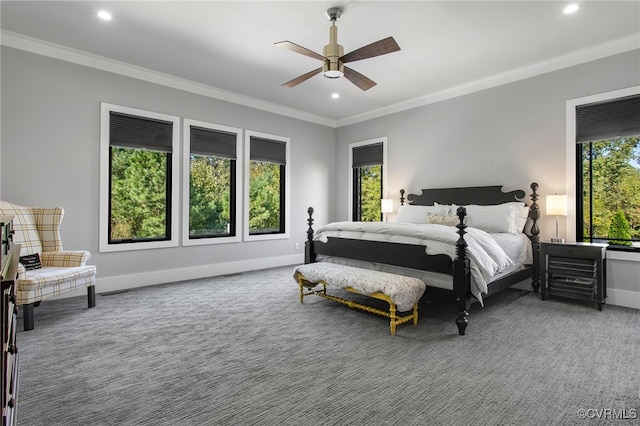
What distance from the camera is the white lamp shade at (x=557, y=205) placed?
390cm

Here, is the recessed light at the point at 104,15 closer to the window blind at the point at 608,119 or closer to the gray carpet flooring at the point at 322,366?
the gray carpet flooring at the point at 322,366

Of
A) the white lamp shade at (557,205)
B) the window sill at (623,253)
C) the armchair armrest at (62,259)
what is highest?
the white lamp shade at (557,205)

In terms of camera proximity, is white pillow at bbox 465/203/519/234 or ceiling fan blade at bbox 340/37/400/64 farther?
white pillow at bbox 465/203/519/234

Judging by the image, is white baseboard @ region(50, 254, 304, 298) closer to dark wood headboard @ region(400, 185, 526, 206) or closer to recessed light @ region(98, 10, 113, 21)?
dark wood headboard @ region(400, 185, 526, 206)

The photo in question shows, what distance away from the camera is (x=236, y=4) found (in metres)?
3.09

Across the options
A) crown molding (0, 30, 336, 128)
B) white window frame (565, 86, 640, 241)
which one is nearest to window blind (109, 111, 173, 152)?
crown molding (0, 30, 336, 128)

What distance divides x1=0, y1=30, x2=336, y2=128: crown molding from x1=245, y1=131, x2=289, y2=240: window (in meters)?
0.55

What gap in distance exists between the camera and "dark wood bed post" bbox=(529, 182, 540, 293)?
13.8 feet

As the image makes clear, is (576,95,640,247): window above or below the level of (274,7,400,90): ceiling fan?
below

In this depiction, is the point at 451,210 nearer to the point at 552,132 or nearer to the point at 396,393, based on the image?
the point at 552,132

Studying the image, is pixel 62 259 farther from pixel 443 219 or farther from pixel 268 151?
pixel 443 219

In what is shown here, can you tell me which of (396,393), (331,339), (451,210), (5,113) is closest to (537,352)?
(396,393)

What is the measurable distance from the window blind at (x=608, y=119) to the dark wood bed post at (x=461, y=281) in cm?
250

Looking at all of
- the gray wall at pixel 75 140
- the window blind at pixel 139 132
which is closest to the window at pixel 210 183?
the gray wall at pixel 75 140
